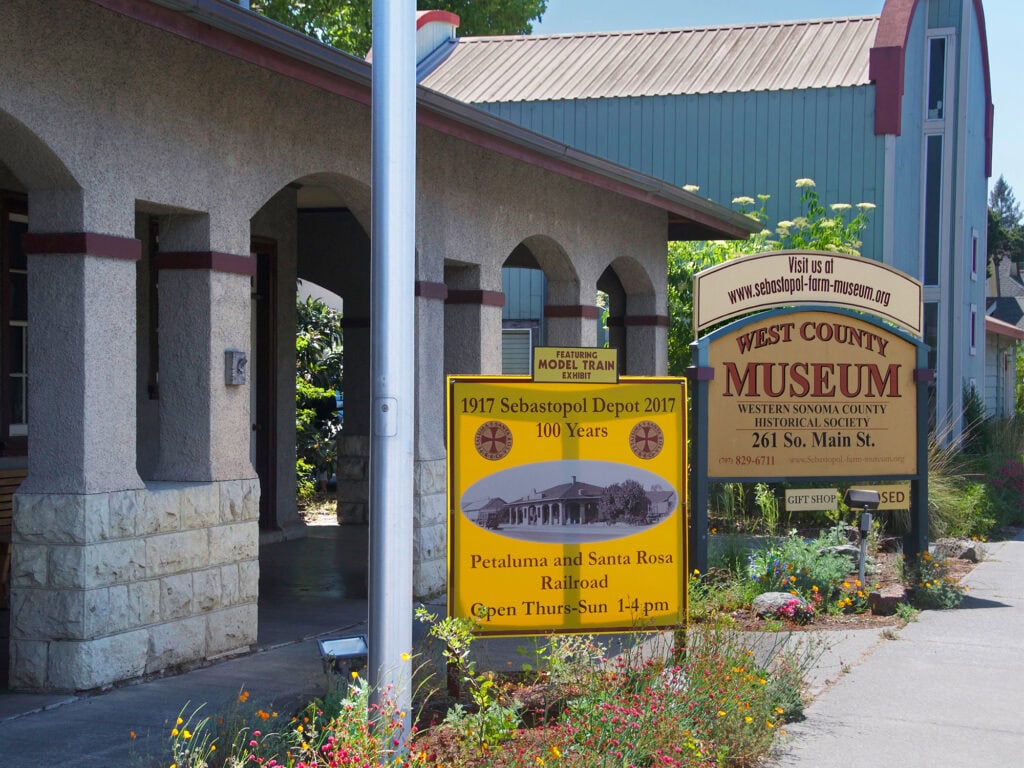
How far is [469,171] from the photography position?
10844mm

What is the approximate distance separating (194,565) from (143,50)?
290 centimetres

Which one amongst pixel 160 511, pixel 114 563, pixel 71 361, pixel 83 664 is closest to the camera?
pixel 83 664

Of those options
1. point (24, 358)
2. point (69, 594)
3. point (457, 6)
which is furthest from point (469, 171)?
point (457, 6)

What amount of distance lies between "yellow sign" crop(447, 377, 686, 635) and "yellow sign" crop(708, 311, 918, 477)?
10.4ft

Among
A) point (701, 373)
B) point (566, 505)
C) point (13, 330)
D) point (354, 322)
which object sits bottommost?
point (566, 505)

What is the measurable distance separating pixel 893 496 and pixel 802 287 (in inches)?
77.8

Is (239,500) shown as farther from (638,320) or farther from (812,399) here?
(638,320)

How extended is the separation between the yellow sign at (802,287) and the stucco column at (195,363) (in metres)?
3.65

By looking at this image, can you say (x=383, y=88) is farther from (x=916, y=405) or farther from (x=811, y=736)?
(x=916, y=405)

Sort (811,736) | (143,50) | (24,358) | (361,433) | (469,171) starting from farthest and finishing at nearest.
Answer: (361,433) → (469,171) → (24,358) → (143,50) → (811,736)

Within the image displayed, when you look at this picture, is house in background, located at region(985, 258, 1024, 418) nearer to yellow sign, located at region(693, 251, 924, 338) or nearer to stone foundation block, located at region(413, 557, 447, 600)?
yellow sign, located at region(693, 251, 924, 338)

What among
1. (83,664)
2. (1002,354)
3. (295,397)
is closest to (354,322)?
(295,397)

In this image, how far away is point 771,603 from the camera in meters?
9.87

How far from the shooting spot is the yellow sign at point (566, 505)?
6.90m
